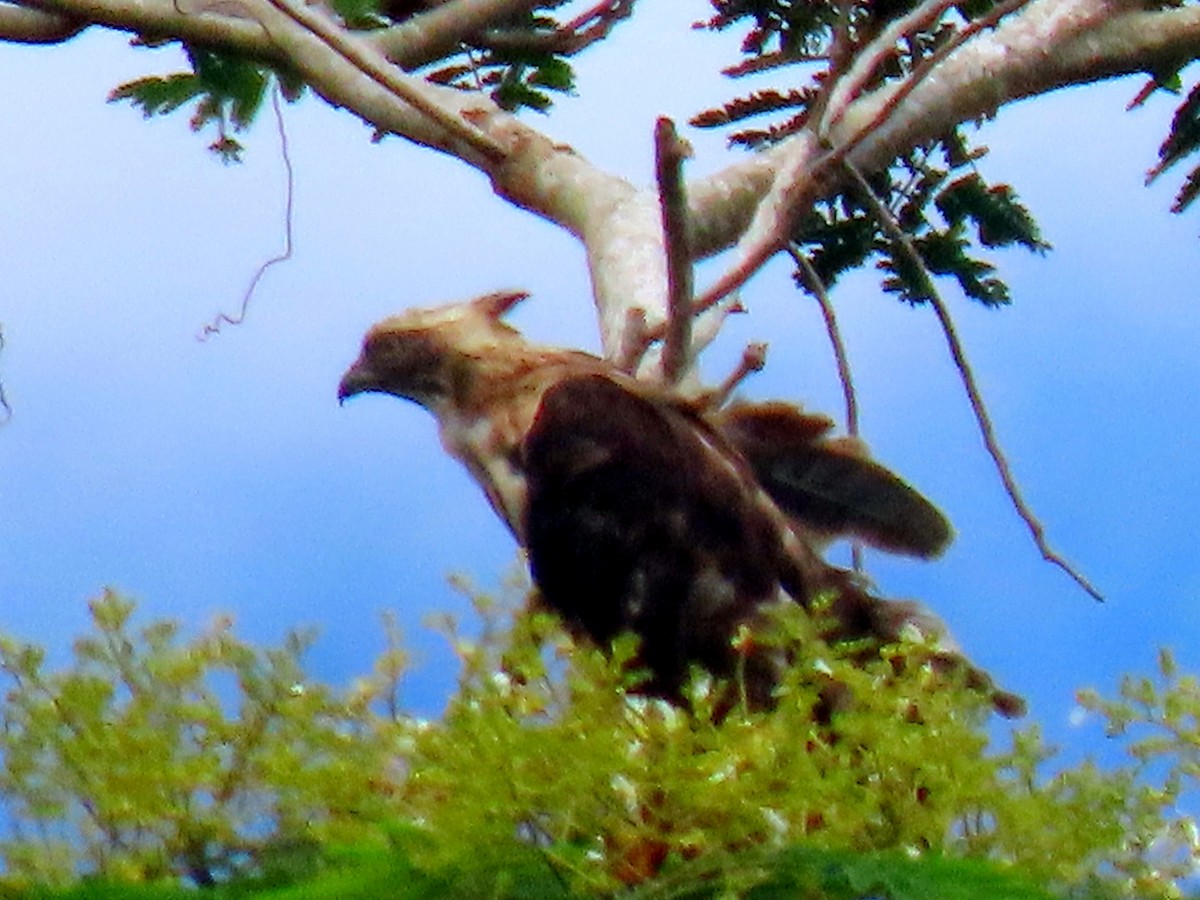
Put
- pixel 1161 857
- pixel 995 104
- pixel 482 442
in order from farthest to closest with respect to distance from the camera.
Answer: pixel 995 104 → pixel 482 442 → pixel 1161 857

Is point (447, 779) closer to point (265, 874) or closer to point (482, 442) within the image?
point (265, 874)

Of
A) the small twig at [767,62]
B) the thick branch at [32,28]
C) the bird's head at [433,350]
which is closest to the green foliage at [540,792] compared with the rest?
the bird's head at [433,350]

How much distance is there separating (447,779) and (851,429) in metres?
1.96

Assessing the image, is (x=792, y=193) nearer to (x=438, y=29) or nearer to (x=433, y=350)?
(x=433, y=350)

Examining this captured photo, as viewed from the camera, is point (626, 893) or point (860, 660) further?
point (860, 660)

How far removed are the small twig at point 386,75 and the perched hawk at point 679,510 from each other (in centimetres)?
50

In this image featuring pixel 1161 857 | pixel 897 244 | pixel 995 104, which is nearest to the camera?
pixel 1161 857

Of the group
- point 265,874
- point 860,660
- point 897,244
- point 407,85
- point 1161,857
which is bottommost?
point 265,874

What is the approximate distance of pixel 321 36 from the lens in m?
2.80

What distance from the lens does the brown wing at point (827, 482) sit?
8.09ft

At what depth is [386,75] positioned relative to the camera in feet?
9.29

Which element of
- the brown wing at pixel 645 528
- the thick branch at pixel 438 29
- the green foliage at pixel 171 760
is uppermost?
the thick branch at pixel 438 29

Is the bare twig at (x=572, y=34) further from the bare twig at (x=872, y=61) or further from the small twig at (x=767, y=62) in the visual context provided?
the bare twig at (x=872, y=61)

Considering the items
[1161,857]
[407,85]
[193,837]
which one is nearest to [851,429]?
[407,85]
